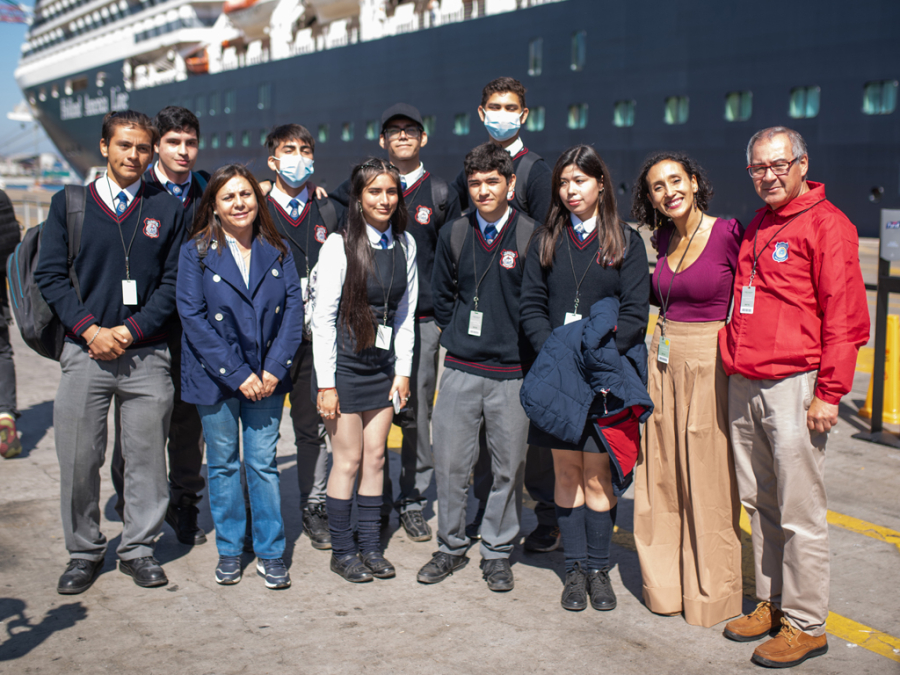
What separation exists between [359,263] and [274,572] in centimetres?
141

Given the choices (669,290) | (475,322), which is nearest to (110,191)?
(475,322)

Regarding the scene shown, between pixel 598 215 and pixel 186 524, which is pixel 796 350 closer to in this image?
pixel 598 215

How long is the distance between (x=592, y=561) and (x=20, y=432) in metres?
4.35

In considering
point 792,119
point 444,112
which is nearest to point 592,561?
point 792,119

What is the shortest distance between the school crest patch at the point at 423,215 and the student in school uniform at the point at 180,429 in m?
1.11

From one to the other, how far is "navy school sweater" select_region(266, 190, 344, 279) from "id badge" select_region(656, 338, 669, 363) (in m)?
1.71

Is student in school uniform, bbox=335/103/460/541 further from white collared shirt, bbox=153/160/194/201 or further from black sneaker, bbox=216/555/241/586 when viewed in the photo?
black sneaker, bbox=216/555/241/586

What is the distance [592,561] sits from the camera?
10.6ft

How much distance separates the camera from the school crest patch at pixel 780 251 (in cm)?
275

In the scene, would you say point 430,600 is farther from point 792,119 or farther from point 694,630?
point 792,119

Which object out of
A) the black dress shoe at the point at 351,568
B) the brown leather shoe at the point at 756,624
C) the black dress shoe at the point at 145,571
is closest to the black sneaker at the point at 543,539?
the black dress shoe at the point at 351,568

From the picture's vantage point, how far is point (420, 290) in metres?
3.84

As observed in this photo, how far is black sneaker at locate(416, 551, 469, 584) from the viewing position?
3.35 meters

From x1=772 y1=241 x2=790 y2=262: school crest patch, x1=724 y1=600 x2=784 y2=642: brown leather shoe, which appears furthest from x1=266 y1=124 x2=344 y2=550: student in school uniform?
x1=772 y1=241 x2=790 y2=262: school crest patch
